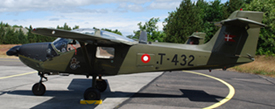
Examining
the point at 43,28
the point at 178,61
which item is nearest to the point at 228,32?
the point at 178,61

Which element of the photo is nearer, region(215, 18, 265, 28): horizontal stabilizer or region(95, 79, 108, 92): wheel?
region(215, 18, 265, 28): horizontal stabilizer

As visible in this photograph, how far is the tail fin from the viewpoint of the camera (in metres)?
7.74

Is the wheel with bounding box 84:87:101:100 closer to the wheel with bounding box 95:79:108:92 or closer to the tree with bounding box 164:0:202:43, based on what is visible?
the wheel with bounding box 95:79:108:92

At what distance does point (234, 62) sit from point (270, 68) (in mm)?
12598

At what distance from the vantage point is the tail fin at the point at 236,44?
7.74 m

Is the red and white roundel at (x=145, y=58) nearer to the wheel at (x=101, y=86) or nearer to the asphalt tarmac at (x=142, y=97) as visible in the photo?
the asphalt tarmac at (x=142, y=97)

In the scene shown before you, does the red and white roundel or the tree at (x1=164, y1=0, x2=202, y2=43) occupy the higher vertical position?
the tree at (x1=164, y1=0, x2=202, y2=43)

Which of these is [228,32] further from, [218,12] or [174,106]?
[218,12]

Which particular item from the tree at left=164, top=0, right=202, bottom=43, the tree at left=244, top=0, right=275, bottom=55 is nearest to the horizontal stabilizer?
the tree at left=164, top=0, right=202, bottom=43

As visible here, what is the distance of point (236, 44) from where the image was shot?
25.7ft

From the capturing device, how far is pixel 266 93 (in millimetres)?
9453

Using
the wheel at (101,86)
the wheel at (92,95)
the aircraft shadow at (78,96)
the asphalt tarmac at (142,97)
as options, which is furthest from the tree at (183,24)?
the wheel at (92,95)

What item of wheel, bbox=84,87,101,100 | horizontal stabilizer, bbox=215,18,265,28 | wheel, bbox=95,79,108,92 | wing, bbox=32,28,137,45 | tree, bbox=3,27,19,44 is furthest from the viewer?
tree, bbox=3,27,19,44

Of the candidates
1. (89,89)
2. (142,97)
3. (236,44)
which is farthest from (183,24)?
(89,89)
